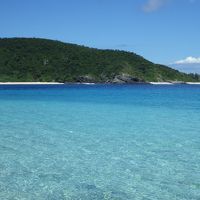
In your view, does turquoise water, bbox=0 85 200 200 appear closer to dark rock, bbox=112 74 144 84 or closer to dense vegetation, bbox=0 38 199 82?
dense vegetation, bbox=0 38 199 82

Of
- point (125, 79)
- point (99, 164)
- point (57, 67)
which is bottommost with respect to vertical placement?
point (125, 79)

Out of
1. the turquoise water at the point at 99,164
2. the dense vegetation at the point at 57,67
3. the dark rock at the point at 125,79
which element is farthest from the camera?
the dense vegetation at the point at 57,67

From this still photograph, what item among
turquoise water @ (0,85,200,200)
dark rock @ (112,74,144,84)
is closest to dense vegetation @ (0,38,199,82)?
dark rock @ (112,74,144,84)

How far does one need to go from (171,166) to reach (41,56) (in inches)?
7056

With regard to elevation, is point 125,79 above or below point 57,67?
below

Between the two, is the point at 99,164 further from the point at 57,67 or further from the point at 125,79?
the point at 57,67

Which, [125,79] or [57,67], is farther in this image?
[57,67]

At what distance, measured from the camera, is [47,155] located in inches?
668

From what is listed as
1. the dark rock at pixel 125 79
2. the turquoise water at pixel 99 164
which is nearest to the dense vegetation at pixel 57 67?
the dark rock at pixel 125 79

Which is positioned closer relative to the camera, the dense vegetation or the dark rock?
the dark rock

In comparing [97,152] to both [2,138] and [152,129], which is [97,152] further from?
[152,129]

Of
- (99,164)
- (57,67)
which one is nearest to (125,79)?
(57,67)

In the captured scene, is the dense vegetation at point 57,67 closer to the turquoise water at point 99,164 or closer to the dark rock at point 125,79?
the dark rock at point 125,79

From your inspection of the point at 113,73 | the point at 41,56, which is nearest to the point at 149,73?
the point at 113,73
